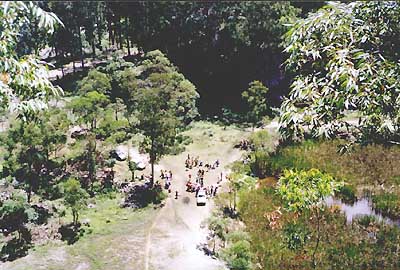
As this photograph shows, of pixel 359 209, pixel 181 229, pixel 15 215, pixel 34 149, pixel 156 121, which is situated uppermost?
pixel 156 121

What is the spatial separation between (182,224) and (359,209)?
6.35m

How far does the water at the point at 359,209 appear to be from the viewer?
54.2 feet

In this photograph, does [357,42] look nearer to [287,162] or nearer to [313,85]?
[313,85]

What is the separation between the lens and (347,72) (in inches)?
181

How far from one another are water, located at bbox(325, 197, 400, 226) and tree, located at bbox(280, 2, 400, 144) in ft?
38.9

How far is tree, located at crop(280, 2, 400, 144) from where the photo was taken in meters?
4.62

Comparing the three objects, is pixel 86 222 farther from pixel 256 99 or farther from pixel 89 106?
pixel 256 99

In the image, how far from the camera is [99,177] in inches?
787

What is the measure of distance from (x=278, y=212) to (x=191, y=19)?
50.6 ft

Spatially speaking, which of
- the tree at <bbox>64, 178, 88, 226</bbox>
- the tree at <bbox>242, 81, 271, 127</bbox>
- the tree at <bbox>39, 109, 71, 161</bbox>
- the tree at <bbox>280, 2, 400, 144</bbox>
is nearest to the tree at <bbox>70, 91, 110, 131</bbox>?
the tree at <bbox>39, 109, 71, 161</bbox>

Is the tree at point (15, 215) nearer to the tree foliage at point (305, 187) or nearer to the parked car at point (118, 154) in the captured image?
the parked car at point (118, 154)

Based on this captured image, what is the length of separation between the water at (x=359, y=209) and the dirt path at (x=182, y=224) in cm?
471

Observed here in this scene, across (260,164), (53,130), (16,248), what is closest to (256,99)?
(260,164)

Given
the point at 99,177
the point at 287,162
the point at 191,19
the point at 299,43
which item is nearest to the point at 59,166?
the point at 99,177
